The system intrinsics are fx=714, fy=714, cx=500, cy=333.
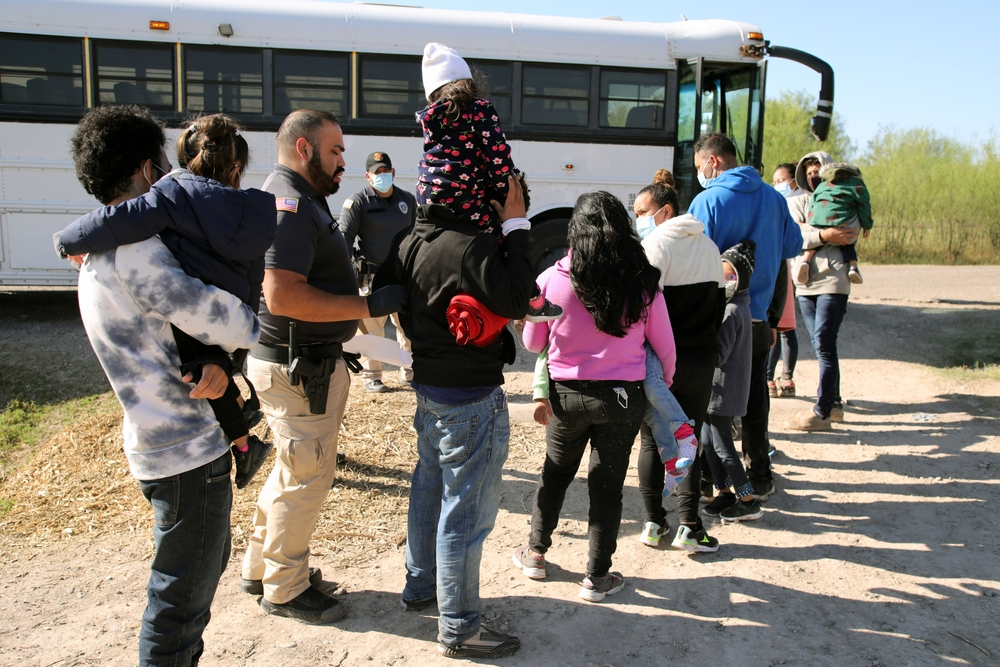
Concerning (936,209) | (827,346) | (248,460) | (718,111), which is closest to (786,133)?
(936,209)

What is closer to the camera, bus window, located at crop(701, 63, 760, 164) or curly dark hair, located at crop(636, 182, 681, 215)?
curly dark hair, located at crop(636, 182, 681, 215)

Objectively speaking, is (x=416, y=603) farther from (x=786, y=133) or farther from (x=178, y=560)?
(x=786, y=133)

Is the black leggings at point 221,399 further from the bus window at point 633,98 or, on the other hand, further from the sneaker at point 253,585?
the bus window at point 633,98

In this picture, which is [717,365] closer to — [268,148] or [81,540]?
[81,540]

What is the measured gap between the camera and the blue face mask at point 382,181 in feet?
20.2

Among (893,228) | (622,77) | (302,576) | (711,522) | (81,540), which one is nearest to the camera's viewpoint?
(302,576)

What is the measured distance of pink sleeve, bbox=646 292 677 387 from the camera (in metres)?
3.24

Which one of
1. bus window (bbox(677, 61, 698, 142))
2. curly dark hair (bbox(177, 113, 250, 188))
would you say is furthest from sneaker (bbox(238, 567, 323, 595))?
bus window (bbox(677, 61, 698, 142))

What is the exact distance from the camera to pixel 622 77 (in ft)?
28.8

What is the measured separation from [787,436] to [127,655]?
4594 millimetres

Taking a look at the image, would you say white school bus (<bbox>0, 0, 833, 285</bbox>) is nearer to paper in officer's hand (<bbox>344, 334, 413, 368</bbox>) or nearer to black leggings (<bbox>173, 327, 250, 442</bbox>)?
paper in officer's hand (<bbox>344, 334, 413, 368</bbox>)

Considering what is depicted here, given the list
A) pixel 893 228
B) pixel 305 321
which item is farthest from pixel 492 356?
pixel 893 228

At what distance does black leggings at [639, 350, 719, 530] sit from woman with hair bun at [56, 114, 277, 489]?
201 cm

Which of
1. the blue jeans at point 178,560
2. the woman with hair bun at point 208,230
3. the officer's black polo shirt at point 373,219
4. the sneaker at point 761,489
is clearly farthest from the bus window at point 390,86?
the blue jeans at point 178,560
